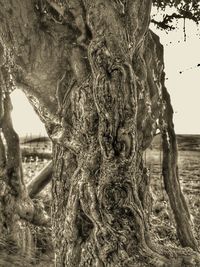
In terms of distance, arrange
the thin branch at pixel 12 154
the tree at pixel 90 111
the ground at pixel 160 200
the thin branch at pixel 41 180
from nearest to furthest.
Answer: the tree at pixel 90 111, the ground at pixel 160 200, the thin branch at pixel 12 154, the thin branch at pixel 41 180

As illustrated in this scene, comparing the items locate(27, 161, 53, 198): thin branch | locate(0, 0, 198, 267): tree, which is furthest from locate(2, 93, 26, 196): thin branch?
locate(0, 0, 198, 267): tree

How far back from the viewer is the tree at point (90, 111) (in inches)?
169

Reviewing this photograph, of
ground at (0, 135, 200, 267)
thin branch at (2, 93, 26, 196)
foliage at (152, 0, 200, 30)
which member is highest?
foliage at (152, 0, 200, 30)

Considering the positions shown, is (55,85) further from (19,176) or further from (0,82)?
(19,176)

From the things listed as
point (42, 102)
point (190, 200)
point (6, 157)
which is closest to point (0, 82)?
point (6, 157)

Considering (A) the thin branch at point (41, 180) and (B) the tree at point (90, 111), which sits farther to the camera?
(A) the thin branch at point (41, 180)

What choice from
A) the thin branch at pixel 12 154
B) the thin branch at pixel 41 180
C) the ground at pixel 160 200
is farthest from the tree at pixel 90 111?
the thin branch at pixel 41 180

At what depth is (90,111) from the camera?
4531 mm

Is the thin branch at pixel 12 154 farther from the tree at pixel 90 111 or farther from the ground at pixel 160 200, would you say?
the tree at pixel 90 111

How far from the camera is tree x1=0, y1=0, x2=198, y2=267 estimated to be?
14.1 ft

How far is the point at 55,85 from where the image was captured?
4883 mm

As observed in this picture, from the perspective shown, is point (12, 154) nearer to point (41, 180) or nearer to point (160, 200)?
point (41, 180)

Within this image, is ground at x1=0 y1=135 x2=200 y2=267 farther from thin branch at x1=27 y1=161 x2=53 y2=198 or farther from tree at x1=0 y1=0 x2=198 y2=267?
tree at x1=0 y1=0 x2=198 y2=267

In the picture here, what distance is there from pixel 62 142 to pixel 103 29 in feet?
4.00
